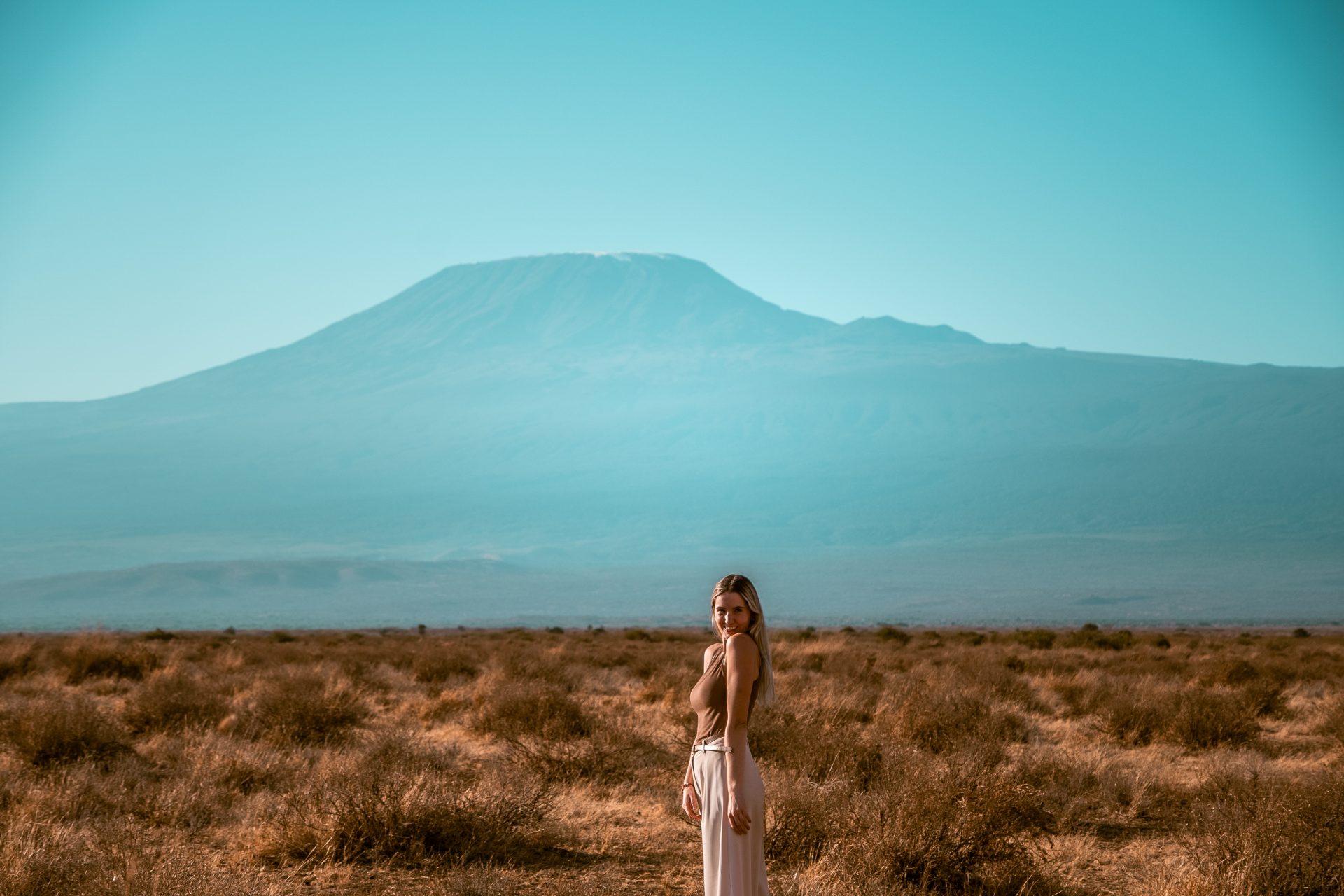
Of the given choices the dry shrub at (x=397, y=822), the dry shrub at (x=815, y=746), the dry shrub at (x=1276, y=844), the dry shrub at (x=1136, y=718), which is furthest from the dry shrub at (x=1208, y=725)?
the dry shrub at (x=397, y=822)

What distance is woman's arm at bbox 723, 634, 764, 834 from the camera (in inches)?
221

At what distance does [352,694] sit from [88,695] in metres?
4.52

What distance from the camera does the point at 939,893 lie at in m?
7.54

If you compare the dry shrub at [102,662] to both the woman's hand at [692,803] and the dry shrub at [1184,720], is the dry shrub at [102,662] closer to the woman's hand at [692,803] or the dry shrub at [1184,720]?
the dry shrub at [1184,720]

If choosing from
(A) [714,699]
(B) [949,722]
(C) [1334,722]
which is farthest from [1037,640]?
(A) [714,699]

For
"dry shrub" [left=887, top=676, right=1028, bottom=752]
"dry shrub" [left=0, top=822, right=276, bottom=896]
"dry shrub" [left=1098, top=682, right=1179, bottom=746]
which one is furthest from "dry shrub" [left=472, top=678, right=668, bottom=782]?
"dry shrub" [left=1098, top=682, right=1179, bottom=746]

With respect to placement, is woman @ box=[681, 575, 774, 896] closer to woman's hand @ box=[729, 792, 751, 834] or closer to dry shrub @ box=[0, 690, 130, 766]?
woman's hand @ box=[729, 792, 751, 834]

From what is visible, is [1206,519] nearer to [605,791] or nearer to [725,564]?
[725,564]

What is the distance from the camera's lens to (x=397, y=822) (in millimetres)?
8328

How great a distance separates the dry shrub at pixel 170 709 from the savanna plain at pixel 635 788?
0.03 meters

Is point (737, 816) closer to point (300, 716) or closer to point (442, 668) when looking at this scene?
point (300, 716)

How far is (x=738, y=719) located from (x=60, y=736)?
808 centimetres

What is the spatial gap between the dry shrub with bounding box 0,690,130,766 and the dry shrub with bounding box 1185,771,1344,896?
30.4 feet

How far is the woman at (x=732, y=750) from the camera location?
565 cm
